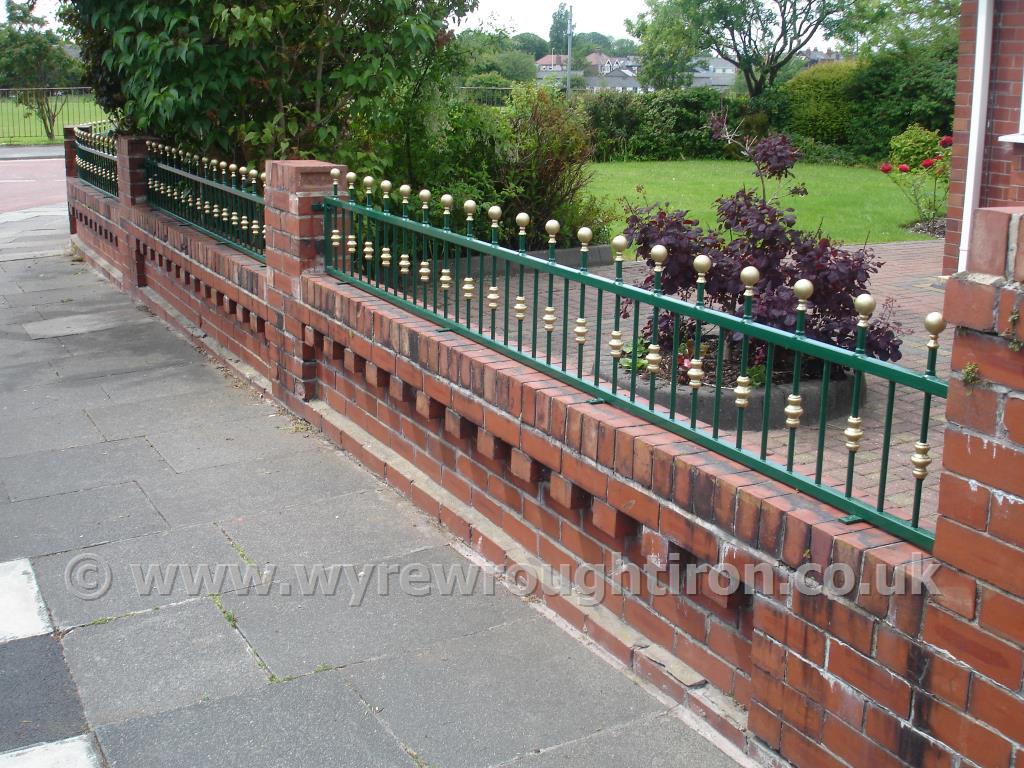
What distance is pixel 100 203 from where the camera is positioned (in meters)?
11.5

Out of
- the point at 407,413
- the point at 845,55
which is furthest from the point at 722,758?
the point at 845,55

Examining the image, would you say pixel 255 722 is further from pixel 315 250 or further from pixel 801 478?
pixel 315 250

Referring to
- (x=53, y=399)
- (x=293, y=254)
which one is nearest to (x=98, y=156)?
(x=53, y=399)

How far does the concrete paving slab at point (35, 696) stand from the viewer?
143 inches

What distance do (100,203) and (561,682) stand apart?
9.14 metres

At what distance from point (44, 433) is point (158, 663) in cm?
310

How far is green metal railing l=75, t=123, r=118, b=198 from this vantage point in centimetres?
1112

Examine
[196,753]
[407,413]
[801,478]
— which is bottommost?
[196,753]

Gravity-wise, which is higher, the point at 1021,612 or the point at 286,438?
the point at 1021,612

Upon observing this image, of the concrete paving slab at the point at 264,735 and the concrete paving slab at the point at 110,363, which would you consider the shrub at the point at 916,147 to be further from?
the concrete paving slab at the point at 264,735

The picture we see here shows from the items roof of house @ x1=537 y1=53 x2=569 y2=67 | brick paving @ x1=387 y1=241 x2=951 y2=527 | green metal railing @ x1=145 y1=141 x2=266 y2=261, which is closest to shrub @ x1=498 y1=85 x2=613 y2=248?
brick paving @ x1=387 y1=241 x2=951 y2=527

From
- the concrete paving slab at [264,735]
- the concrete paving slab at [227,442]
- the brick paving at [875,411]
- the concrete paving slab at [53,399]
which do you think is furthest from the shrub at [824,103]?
the concrete paving slab at [264,735]

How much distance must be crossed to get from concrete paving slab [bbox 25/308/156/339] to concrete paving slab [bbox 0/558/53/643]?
4818 millimetres

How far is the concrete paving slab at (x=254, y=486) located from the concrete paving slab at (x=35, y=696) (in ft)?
3.98
